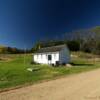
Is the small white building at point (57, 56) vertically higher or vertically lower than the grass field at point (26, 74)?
higher

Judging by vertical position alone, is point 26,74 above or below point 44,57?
below

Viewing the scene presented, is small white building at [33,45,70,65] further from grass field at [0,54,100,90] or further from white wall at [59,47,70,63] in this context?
grass field at [0,54,100,90]

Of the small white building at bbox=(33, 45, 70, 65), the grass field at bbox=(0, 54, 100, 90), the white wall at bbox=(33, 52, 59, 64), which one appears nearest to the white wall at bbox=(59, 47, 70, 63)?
the small white building at bbox=(33, 45, 70, 65)

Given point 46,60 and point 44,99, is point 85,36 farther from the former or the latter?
point 44,99

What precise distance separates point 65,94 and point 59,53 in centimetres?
2942

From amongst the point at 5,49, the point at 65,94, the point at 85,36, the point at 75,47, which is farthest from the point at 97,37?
the point at 65,94

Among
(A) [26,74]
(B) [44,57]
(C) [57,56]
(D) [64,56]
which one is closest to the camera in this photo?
(A) [26,74]

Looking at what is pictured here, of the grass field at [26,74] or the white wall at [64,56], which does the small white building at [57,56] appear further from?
the grass field at [26,74]

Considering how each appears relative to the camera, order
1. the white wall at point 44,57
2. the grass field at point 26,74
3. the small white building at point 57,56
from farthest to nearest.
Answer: the white wall at point 44,57, the small white building at point 57,56, the grass field at point 26,74

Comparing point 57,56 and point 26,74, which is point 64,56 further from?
point 26,74

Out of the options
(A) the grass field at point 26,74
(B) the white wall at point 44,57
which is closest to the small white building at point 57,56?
(B) the white wall at point 44,57

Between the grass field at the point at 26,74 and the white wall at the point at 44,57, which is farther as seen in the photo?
the white wall at the point at 44,57

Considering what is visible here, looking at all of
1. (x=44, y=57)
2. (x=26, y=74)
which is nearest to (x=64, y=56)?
(x=44, y=57)

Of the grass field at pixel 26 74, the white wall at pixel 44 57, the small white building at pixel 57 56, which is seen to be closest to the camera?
the grass field at pixel 26 74
